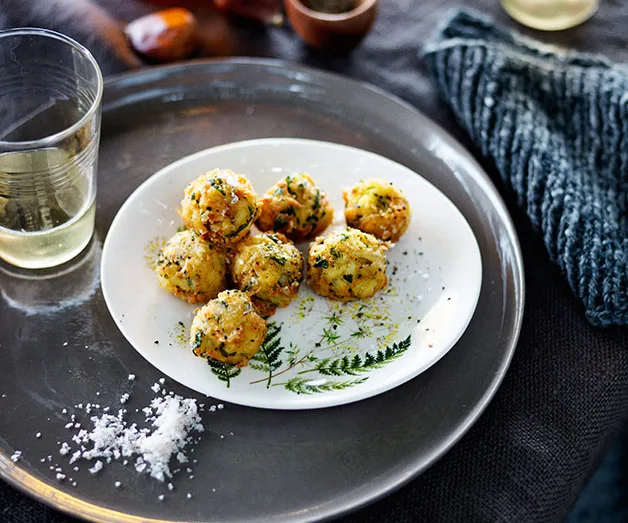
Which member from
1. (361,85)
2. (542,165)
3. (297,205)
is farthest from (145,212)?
(542,165)

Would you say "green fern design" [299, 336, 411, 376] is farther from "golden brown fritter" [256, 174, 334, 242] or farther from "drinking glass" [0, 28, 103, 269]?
"drinking glass" [0, 28, 103, 269]

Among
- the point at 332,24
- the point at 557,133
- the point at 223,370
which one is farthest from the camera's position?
the point at 332,24

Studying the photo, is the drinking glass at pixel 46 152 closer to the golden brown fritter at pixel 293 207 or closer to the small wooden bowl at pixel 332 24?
the golden brown fritter at pixel 293 207

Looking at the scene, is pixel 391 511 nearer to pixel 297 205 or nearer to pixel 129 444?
pixel 129 444

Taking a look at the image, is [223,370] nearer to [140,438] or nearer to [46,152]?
Answer: [140,438]

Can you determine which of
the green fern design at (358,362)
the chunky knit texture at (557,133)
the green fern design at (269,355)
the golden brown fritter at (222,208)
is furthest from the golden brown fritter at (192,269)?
the chunky knit texture at (557,133)

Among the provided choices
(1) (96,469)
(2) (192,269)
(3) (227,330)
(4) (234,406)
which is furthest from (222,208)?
(1) (96,469)

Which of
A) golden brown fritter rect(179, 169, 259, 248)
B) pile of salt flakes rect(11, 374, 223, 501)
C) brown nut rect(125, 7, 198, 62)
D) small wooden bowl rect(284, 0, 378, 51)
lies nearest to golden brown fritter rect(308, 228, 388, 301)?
golden brown fritter rect(179, 169, 259, 248)
